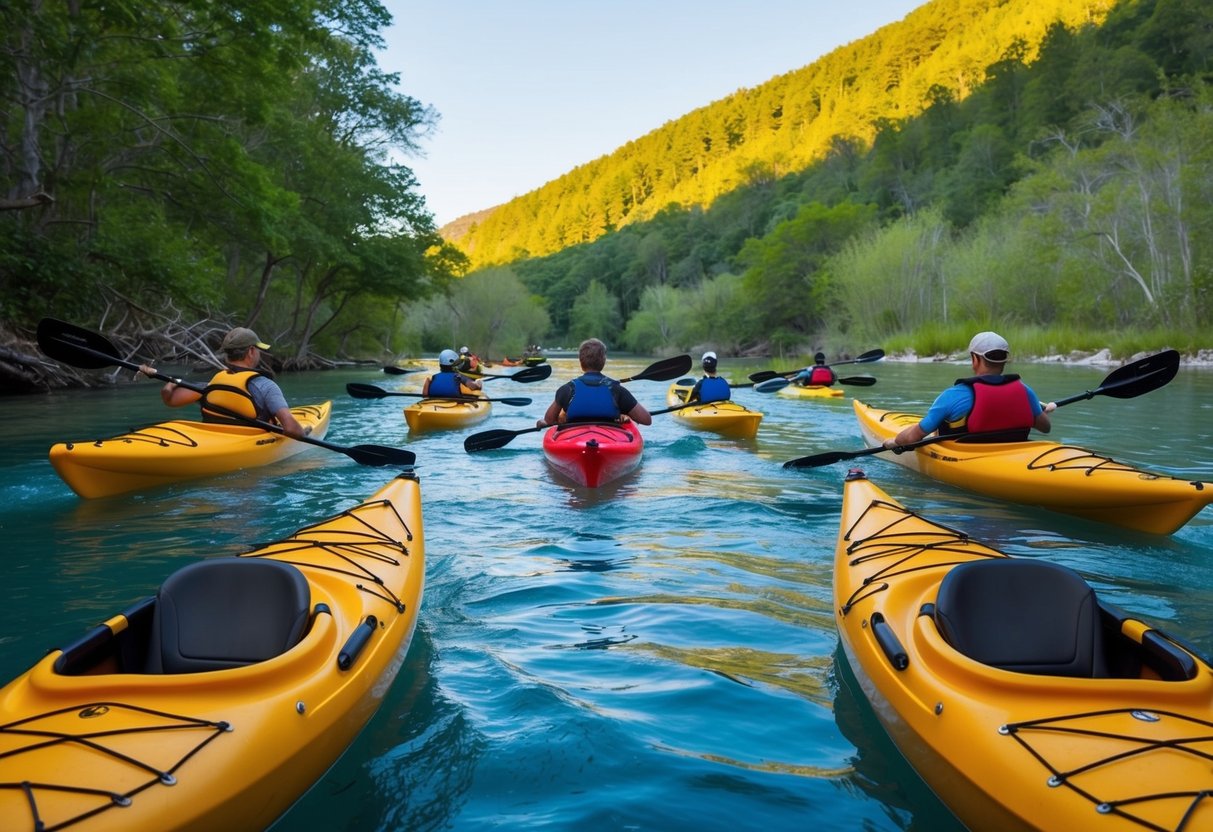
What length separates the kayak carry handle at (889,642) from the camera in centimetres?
244

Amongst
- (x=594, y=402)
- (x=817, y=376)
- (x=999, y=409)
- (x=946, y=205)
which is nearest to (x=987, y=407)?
(x=999, y=409)

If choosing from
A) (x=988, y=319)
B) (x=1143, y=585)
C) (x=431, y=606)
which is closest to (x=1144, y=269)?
(x=988, y=319)

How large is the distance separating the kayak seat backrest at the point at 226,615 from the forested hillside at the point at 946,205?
2275 centimetres

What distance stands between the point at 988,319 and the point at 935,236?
5417mm

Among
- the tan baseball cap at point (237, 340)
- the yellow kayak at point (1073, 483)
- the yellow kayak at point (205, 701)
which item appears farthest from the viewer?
the tan baseball cap at point (237, 340)

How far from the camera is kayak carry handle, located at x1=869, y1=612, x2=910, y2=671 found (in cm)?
244

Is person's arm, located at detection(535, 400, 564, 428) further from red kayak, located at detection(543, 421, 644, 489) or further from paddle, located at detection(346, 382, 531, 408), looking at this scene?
paddle, located at detection(346, 382, 531, 408)

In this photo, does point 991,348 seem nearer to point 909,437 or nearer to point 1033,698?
point 909,437

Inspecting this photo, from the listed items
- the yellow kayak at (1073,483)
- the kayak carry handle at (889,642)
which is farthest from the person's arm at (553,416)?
the kayak carry handle at (889,642)

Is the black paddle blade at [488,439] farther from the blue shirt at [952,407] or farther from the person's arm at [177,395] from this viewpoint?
the blue shirt at [952,407]

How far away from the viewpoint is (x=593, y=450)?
6465 mm

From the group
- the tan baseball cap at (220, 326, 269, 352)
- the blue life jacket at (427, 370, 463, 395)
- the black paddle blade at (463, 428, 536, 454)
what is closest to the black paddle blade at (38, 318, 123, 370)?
the tan baseball cap at (220, 326, 269, 352)

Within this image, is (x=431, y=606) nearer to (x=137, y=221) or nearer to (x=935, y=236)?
(x=137, y=221)

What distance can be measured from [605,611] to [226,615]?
1.87 metres
